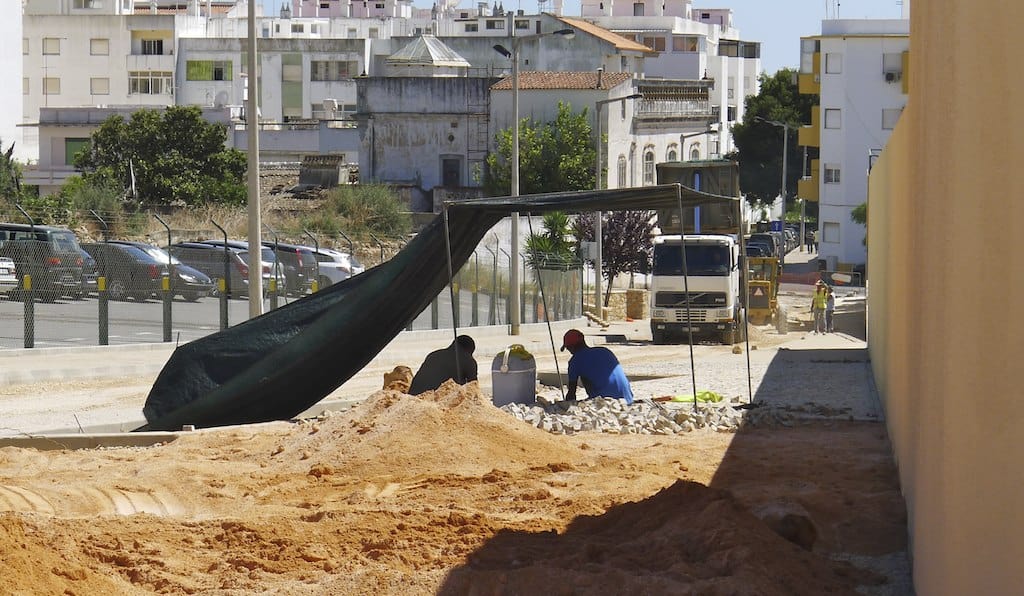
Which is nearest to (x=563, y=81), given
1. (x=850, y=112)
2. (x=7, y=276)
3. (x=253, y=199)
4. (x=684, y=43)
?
→ (x=850, y=112)

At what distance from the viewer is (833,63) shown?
70188 millimetres

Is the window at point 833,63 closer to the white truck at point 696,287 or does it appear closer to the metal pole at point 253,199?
the white truck at point 696,287

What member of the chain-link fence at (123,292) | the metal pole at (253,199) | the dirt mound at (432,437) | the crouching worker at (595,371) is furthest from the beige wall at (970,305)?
the metal pole at (253,199)

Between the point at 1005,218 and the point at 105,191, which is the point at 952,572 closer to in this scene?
the point at 1005,218

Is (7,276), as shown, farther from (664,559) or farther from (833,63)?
(833,63)

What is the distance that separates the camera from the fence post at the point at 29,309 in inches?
953

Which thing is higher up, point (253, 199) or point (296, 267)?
point (253, 199)

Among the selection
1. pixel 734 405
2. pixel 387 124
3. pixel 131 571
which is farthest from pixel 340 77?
pixel 131 571

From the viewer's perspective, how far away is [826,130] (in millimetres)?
70562

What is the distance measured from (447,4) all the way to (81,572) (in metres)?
112

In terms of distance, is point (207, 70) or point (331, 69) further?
point (331, 69)

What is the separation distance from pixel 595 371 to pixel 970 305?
10938 mm

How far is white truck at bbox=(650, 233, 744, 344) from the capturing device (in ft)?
111

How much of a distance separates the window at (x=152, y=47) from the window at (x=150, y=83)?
1086mm
